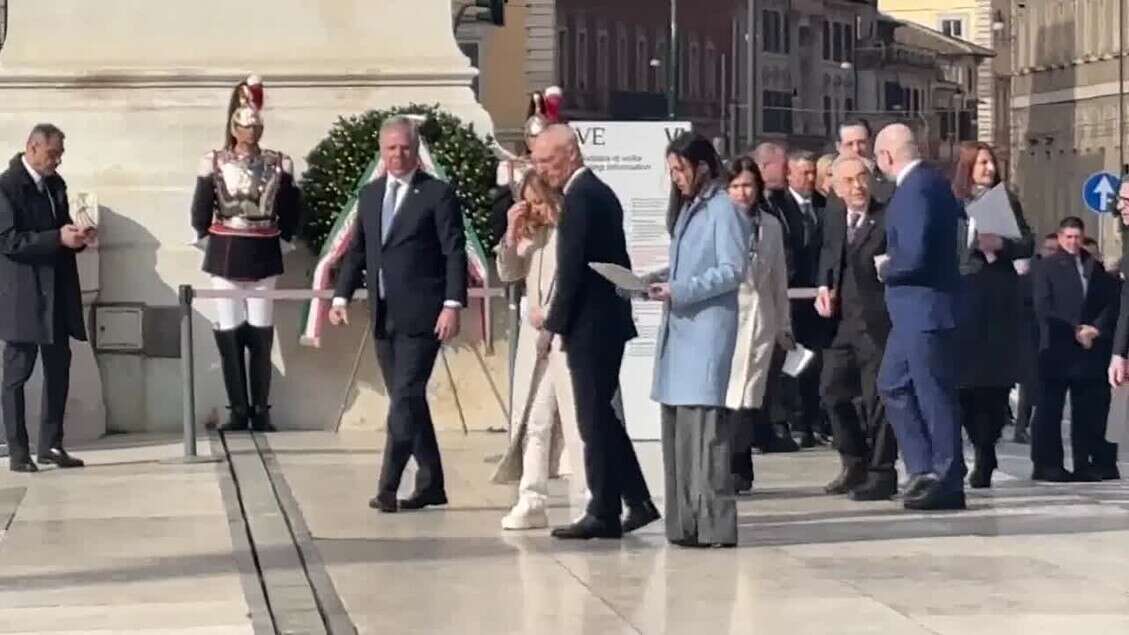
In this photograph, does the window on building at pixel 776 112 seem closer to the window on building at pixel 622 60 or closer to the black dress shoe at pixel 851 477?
the window on building at pixel 622 60

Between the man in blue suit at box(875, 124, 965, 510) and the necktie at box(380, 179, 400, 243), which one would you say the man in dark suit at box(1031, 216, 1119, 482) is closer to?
the man in blue suit at box(875, 124, 965, 510)

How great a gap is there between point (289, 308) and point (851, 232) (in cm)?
496

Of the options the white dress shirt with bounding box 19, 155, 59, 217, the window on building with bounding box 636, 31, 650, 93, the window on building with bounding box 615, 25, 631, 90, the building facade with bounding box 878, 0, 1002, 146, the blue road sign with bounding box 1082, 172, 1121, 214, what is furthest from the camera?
the building facade with bounding box 878, 0, 1002, 146

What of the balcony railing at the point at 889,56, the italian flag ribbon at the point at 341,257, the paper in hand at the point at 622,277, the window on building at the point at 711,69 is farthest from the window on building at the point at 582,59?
the paper in hand at the point at 622,277

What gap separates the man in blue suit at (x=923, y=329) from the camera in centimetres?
1432

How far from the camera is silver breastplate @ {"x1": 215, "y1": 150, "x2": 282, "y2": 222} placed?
59.8 ft

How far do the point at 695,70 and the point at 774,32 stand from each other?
56.3ft

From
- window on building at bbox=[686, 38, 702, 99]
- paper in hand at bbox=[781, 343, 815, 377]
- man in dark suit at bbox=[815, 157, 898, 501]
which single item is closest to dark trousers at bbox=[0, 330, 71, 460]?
man in dark suit at bbox=[815, 157, 898, 501]

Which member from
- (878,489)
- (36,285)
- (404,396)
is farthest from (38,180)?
(878,489)

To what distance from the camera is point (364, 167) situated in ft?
61.9

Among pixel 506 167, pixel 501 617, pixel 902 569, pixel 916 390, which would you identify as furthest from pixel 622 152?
pixel 501 617

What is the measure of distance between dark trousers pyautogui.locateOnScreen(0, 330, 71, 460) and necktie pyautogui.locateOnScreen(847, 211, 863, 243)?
14.0ft

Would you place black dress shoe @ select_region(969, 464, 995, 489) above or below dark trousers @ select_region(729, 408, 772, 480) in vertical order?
below

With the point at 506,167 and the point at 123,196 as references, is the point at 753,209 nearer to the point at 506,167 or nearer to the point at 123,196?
the point at 506,167
